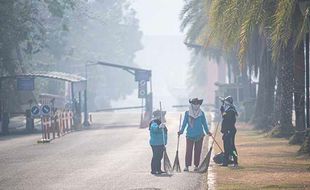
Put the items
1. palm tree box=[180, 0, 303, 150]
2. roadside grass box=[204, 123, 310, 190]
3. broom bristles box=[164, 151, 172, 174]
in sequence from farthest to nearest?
palm tree box=[180, 0, 303, 150], broom bristles box=[164, 151, 172, 174], roadside grass box=[204, 123, 310, 190]

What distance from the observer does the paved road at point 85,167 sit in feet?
56.5

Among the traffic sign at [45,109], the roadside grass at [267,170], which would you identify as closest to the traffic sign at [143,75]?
the traffic sign at [45,109]

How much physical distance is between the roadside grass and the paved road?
77 cm

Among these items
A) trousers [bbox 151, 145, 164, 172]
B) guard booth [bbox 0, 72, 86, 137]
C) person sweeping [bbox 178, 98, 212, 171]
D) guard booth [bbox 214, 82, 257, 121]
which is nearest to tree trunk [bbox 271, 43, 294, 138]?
person sweeping [bbox 178, 98, 212, 171]

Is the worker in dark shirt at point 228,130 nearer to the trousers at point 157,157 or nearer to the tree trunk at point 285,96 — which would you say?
the trousers at point 157,157

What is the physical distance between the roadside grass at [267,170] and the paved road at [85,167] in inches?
30.4

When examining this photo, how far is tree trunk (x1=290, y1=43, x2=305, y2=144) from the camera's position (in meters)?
25.6

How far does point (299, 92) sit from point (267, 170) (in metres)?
7.88

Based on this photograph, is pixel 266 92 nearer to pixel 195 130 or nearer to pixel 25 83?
pixel 25 83

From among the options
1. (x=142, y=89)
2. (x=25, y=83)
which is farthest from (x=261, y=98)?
(x=25, y=83)

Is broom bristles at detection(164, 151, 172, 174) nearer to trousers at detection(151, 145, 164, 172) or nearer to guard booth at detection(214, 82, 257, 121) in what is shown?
trousers at detection(151, 145, 164, 172)

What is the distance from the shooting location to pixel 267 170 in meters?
18.7

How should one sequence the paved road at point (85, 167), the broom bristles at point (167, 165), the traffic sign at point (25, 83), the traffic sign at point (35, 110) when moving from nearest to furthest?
the paved road at point (85, 167) < the broom bristles at point (167, 165) < the traffic sign at point (35, 110) < the traffic sign at point (25, 83)

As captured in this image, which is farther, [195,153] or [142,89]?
[142,89]
